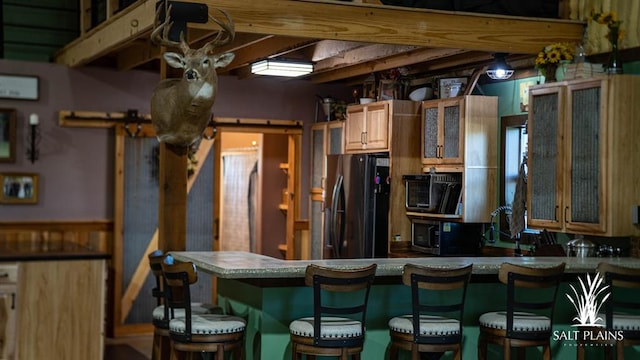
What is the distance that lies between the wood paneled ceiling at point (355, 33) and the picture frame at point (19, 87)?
0.66 meters

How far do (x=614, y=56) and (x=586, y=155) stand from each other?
0.73 metres

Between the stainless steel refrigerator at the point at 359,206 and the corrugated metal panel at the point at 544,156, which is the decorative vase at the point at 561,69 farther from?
the stainless steel refrigerator at the point at 359,206

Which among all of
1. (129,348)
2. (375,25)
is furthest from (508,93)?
(129,348)

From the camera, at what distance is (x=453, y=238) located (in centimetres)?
775

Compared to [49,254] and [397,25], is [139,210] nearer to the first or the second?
[49,254]

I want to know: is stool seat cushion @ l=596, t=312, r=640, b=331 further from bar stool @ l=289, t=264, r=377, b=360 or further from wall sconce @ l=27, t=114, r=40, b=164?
wall sconce @ l=27, t=114, r=40, b=164

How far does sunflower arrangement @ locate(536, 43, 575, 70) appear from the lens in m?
6.53

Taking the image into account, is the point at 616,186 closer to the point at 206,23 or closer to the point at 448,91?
the point at 448,91

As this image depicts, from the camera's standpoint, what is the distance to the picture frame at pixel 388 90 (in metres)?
8.51

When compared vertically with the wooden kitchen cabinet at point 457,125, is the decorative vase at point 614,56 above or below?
above

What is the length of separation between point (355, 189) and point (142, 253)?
7.53ft

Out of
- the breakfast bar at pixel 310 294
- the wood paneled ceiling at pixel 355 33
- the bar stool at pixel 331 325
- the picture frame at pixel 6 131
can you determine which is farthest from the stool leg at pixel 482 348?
the picture frame at pixel 6 131

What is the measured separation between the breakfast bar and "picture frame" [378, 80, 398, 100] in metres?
3.05

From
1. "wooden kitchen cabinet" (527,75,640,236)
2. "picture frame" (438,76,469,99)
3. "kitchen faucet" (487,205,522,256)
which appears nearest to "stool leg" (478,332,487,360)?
"wooden kitchen cabinet" (527,75,640,236)
